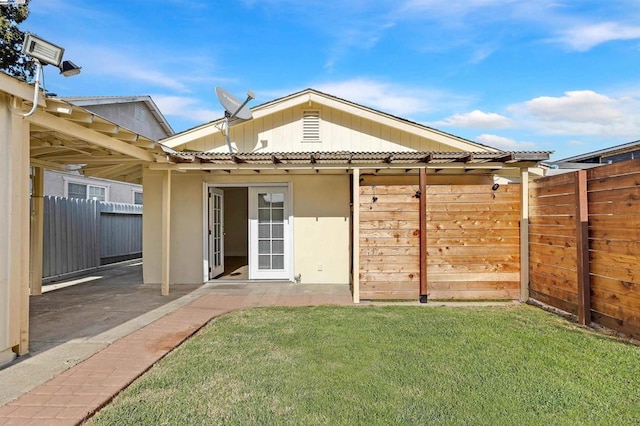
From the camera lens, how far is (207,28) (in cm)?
1166

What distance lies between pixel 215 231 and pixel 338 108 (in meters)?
4.82

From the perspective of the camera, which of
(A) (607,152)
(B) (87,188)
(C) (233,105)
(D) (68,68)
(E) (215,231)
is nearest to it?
(D) (68,68)

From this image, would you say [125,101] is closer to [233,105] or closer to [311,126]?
[233,105]

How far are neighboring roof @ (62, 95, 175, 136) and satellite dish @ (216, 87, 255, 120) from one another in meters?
4.20

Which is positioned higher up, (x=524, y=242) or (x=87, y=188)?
(x=87, y=188)

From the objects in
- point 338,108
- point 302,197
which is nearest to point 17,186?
point 302,197

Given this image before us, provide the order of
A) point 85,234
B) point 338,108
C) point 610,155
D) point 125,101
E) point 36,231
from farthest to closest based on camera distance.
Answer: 1. point 610,155
2. point 125,101
3. point 85,234
4. point 338,108
5. point 36,231

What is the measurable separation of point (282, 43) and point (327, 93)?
17.6ft

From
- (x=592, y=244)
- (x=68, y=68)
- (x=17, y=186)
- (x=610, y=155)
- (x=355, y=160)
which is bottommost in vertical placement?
(x=592, y=244)

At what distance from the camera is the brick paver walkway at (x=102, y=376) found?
3121mm

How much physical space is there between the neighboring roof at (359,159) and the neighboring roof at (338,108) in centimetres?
130

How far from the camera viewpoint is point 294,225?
9.46m

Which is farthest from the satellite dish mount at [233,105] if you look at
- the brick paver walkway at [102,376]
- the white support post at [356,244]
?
the brick paver walkway at [102,376]

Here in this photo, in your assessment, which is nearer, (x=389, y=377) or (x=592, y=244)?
(x=389, y=377)
